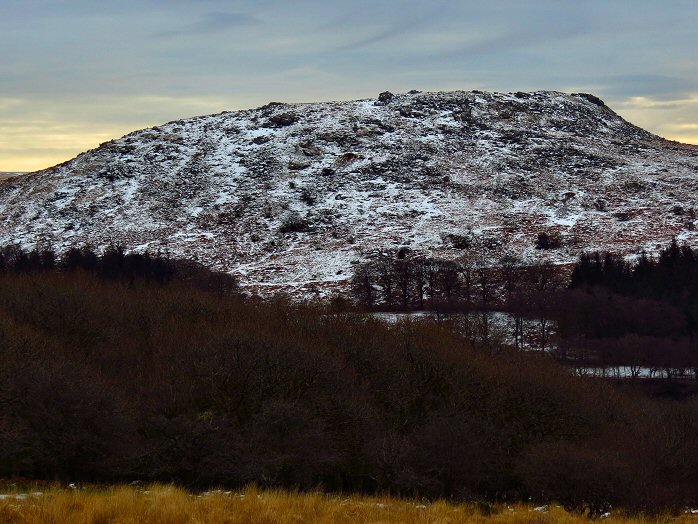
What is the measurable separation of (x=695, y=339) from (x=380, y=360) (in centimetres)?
4597

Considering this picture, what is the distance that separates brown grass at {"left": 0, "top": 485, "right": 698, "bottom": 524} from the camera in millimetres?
13047

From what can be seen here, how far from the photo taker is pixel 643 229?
4542 inches

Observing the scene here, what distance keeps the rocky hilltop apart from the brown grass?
82517 mm

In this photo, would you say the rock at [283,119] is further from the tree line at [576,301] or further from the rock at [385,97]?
the tree line at [576,301]

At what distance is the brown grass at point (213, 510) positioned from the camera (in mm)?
Result: 13047

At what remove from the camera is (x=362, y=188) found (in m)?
132

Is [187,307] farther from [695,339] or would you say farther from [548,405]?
[695,339]

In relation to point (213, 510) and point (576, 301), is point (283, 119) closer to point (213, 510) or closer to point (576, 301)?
point (576, 301)

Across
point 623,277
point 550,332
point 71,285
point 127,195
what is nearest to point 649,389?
point 550,332

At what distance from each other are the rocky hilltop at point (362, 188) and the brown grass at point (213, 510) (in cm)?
8252

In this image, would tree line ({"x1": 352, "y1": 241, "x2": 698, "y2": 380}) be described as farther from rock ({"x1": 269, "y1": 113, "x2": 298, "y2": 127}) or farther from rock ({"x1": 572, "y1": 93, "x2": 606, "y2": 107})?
rock ({"x1": 572, "y1": 93, "x2": 606, "y2": 107})

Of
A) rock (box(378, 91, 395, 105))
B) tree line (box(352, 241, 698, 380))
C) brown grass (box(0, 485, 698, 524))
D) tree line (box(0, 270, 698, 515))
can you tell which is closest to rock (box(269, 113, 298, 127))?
rock (box(378, 91, 395, 105))

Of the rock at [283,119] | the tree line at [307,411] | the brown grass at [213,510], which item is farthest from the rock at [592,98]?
the brown grass at [213,510]

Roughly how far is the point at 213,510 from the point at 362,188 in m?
120
